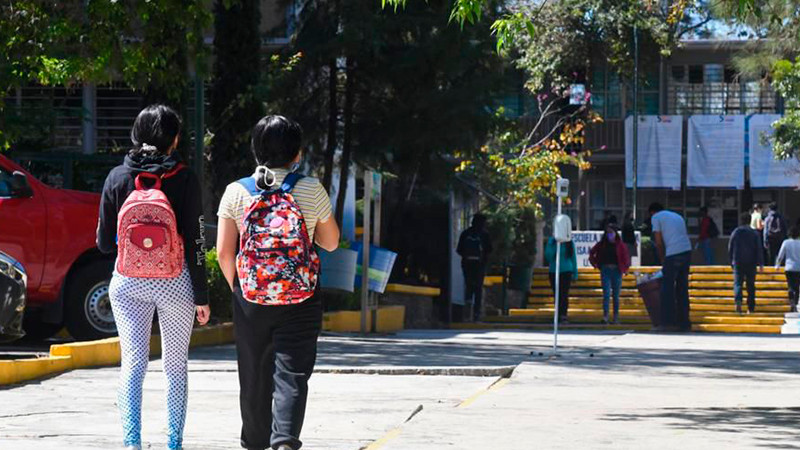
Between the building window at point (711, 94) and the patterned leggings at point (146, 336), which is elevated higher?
the building window at point (711, 94)

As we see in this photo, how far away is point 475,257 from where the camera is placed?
26.3 meters

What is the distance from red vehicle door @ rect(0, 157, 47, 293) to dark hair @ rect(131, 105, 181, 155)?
7670 millimetres

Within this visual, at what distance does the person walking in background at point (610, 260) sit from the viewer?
82.4 feet

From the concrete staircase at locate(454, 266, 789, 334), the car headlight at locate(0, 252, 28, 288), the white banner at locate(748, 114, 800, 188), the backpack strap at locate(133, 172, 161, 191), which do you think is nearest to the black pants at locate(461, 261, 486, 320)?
the concrete staircase at locate(454, 266, 789, 334)

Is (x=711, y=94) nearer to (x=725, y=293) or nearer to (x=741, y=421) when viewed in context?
(x=725, y=293)

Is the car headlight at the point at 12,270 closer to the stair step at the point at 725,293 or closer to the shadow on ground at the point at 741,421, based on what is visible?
the shadow on ground at the point at 741,421

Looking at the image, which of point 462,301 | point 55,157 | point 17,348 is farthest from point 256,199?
point 462,301

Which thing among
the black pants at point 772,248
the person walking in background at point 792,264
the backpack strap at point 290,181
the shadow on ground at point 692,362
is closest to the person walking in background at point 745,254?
the person walking in background at point 792,264

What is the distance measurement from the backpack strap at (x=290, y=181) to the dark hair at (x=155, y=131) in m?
0.68

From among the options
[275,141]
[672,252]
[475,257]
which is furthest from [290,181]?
[475,257]

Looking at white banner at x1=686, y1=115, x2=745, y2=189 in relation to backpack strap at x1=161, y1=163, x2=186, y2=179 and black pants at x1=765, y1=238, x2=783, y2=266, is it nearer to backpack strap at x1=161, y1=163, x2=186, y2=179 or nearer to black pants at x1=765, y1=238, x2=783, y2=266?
black pants at x1=765, y1=238, x2=783, y2=266

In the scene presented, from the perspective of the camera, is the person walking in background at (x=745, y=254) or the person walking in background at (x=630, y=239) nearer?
the person walking in background at (x=745, y=254)

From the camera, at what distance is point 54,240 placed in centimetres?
1498

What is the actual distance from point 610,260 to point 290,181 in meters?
18.7
